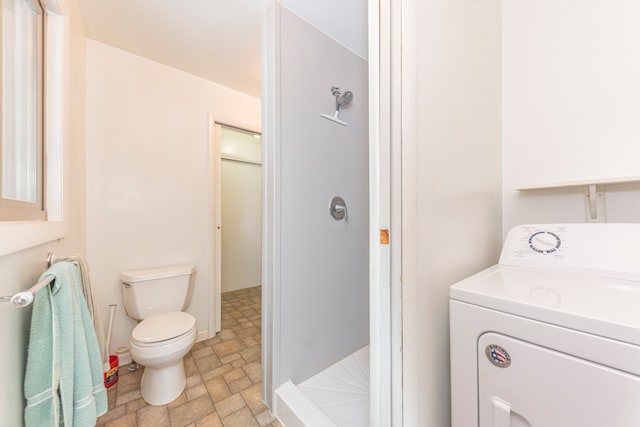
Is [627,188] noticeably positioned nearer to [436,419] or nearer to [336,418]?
[436,419]

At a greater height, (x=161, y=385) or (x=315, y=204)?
(x=315, y=204)

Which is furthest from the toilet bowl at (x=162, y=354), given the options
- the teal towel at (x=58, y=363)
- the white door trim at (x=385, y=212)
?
the white door trim at (x=385, y=212)

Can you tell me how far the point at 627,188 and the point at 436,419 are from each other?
116cm

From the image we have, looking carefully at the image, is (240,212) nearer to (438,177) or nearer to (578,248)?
(438,177)

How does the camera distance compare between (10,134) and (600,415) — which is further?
(10,134)

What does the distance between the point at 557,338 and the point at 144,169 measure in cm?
244

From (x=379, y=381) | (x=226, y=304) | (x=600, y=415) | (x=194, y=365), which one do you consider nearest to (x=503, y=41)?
(x=600, y=415)

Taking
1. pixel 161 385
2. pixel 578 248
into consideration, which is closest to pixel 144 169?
pixel 161 385

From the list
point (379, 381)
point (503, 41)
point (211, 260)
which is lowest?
point (379, 381)

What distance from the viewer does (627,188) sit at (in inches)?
36.9

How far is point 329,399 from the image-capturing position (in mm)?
1377

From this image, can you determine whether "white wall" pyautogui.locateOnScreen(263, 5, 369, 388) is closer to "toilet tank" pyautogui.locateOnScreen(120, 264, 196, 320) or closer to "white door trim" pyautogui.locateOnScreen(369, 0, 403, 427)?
"white door trim" pyautogui.locateOnScreen(369, 0, 403, 427)

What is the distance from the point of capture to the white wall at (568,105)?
94cm

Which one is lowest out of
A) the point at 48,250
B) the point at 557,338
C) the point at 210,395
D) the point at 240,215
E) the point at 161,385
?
the point at 210,395
